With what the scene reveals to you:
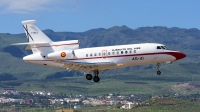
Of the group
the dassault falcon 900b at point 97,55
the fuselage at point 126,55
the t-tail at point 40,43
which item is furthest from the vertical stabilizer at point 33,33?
the fuselage at point 126,55

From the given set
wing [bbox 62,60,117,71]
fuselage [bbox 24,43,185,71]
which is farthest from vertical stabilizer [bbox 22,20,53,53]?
wing [bbox 62,60,117,71]

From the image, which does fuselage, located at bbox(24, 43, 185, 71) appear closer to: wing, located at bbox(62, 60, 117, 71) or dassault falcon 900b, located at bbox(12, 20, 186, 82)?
dassault falcon 900b, located at bbox(12, 20, 186, 82)

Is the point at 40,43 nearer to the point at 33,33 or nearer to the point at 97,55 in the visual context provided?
the point at 33,33

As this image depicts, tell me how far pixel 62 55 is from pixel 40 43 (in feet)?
16.9

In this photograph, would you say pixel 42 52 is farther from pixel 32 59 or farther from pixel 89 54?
pixel 89 54

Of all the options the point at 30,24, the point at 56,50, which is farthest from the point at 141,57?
the point at 30,24

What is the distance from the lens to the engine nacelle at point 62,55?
291 feet

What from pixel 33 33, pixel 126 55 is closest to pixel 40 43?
pixel 33 33

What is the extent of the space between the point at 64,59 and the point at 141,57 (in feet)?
41.2

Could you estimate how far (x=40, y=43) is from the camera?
91.6 m

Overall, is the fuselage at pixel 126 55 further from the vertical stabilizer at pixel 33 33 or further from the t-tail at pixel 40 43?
the vertical stabilizer at pixel 33 33

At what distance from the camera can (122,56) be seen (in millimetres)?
88625

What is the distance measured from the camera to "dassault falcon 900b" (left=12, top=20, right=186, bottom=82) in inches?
3492

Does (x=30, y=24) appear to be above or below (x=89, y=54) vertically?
above
